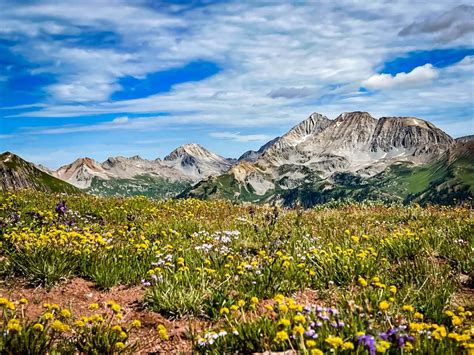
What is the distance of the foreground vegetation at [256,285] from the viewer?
4.95 m

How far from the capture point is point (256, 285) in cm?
758

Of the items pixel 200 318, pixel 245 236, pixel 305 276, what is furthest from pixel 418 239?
pixel 200 318

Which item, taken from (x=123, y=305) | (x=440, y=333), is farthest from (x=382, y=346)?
(x=123, y=305)

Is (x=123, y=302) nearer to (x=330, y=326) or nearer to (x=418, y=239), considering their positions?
(x=330, y=326)

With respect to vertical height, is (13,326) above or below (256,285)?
above

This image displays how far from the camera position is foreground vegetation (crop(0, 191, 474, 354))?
16.2ft

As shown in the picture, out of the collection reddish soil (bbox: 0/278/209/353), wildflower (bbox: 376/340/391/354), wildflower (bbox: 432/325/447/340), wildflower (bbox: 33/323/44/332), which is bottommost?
reddish soil (bbox: 0/278/209/353)

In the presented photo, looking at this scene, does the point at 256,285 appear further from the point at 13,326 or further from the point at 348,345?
the point at 13,326

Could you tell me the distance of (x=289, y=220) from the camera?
48.8 ft

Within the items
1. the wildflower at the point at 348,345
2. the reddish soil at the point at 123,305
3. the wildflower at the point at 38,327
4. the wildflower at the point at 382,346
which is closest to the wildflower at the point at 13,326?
the wildflower at the point at 38,327

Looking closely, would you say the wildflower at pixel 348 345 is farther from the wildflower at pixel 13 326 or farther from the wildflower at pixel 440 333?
the wildflower at pixel 13 326

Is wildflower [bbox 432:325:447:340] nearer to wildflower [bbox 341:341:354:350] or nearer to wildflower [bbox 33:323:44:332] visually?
wildflower [bbox 341:341:354:350]

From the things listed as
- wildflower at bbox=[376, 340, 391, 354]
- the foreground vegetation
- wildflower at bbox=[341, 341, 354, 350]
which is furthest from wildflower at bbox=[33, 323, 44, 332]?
wildflower at bbox=[376, 340, 391, 354]

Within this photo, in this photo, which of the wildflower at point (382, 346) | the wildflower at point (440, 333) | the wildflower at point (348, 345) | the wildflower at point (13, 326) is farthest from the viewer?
the wildflower at point (13, 326)
